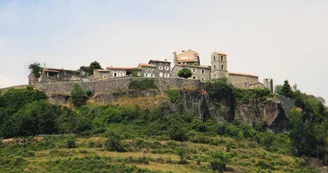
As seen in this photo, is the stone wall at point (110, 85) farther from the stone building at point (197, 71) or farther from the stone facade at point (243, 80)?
the stone facade at point (243, 80)

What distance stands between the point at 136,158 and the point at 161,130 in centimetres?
1149

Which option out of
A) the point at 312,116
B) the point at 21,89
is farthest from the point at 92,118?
the point at 312,116

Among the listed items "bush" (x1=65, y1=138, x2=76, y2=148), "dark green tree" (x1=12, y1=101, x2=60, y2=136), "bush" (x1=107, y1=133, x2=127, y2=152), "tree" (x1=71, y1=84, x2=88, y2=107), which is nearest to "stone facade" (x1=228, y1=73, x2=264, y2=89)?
"tree" (x1=71, y1=84, x2=88, y2=107)

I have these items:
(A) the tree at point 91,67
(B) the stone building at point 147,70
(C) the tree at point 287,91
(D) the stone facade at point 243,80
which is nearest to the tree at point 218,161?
(D) the stone facade at point 243,80

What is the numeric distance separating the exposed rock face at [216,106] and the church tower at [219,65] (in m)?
9.03

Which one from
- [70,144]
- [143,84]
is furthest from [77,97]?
[70,144]

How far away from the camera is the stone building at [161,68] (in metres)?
92.8

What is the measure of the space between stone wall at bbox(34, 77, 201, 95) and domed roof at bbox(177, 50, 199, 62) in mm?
14923

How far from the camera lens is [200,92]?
82312 mm

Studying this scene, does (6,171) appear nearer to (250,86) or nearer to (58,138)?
(58,138)

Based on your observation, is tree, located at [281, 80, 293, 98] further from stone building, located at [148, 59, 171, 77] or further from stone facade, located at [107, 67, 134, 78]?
stone facade, located at [107, 67, 134, 78]

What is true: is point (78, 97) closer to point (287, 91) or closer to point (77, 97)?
point (77, 97)

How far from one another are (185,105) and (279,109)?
50.8 ft

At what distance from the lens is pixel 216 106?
83562 millimetres
